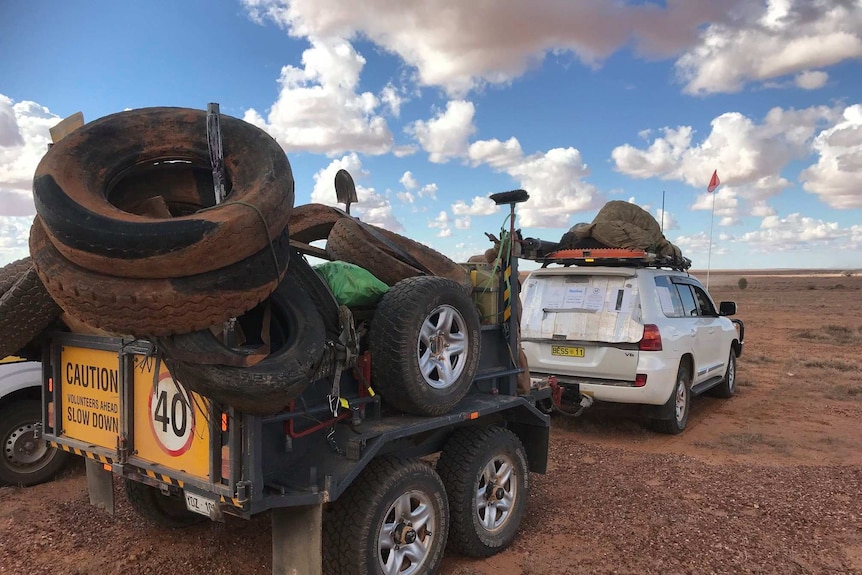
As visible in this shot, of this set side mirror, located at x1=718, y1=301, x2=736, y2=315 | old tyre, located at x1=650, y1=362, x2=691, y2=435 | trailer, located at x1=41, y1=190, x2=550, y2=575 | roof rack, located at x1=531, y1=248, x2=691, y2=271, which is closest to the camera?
trailer, located at x1=41, y1=190, x2=550, y2=575

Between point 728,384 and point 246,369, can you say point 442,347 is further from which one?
point 728,384

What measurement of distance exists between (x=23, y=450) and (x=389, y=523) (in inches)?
152

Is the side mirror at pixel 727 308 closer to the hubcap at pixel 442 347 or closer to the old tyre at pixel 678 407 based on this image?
the old tyre at pixel 678 407

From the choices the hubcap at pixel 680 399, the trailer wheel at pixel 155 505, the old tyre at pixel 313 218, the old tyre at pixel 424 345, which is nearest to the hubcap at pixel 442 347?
the old tyre at pixel 424 345

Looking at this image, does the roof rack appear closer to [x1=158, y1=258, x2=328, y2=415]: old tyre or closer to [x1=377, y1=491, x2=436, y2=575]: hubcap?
[x1=377, y1=491, x2=436, y2=575]: hubcap

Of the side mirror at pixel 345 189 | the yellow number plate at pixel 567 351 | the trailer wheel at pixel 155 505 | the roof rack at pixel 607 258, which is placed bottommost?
the trailer wheel at pixel 155 505

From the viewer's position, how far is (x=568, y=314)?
752 centimetres

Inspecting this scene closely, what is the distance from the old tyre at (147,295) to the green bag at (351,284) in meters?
0.84

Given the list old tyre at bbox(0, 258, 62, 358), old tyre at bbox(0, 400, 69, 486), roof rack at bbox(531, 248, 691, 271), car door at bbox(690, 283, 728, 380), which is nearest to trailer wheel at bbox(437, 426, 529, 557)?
old tyre at bbox(0, 258, 62, 358)

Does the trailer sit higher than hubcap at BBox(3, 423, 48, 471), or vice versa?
the trailer

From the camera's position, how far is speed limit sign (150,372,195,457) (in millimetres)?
3295

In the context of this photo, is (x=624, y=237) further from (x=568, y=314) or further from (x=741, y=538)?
(x=741, y=538)

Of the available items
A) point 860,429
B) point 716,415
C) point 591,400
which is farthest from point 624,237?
point 860,429

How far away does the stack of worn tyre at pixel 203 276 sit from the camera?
2.62m
